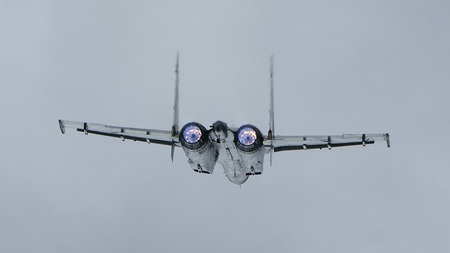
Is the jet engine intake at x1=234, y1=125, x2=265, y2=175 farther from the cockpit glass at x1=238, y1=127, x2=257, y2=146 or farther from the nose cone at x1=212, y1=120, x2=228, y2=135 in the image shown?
the nose cone at x1=212, y1=120, x2=228, y2=135

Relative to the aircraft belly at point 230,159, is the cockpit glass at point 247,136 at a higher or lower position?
higher

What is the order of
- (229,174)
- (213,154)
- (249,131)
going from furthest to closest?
(229,174), (213,154), (249,131)

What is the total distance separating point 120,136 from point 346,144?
1831cm

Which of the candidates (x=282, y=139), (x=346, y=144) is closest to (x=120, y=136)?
(x=282, y=139)

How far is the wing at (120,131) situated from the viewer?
70.8 meters

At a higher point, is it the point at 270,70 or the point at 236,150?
the point at 270,70

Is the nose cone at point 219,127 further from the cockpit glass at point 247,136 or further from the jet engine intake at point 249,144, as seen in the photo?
the cockpit glass at point 247,136

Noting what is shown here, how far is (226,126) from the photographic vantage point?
66438mm

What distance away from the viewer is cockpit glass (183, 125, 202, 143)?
2591 inches

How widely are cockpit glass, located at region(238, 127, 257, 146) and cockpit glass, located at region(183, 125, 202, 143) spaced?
3.08 m

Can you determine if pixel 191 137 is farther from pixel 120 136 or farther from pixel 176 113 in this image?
pixel 120 136

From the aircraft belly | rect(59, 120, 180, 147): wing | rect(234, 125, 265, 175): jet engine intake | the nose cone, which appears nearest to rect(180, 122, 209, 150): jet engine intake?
the nose cone

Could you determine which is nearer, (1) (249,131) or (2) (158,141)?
(1) (249,131)

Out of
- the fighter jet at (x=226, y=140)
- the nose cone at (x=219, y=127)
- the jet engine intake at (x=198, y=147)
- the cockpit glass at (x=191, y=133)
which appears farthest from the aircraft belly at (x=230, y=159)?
the cockpit glass at (x=191, y=133)
